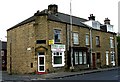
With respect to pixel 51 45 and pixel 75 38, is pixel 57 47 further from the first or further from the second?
pixel 75 38

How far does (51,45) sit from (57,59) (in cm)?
213

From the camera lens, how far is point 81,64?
32688 millimetres

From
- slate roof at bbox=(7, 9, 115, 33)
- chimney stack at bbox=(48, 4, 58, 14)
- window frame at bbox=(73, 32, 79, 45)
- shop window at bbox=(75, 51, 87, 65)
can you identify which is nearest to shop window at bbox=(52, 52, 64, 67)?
shop window at bbox=(75, 51, 87, 65)

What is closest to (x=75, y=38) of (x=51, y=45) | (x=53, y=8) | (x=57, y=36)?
(x=57, y=36)

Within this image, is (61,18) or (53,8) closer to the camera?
(61,18)

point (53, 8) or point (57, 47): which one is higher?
point (53, 8)

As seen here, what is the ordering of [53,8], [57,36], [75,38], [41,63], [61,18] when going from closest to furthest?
[41,63], [57,36], [75,38], [61,18], [53,8]

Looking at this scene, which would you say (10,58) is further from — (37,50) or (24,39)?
(37,50)

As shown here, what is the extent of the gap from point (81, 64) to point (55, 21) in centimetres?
767

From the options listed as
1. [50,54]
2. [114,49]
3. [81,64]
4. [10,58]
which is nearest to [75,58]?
[81,64]

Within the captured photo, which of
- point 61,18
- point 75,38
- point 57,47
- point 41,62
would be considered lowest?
point 41,62

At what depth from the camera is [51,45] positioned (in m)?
28.3

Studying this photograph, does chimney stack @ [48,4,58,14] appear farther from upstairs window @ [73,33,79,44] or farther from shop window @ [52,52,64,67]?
shop window @ [52,52,64,67]

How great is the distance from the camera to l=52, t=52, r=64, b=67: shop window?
28.7 meters
